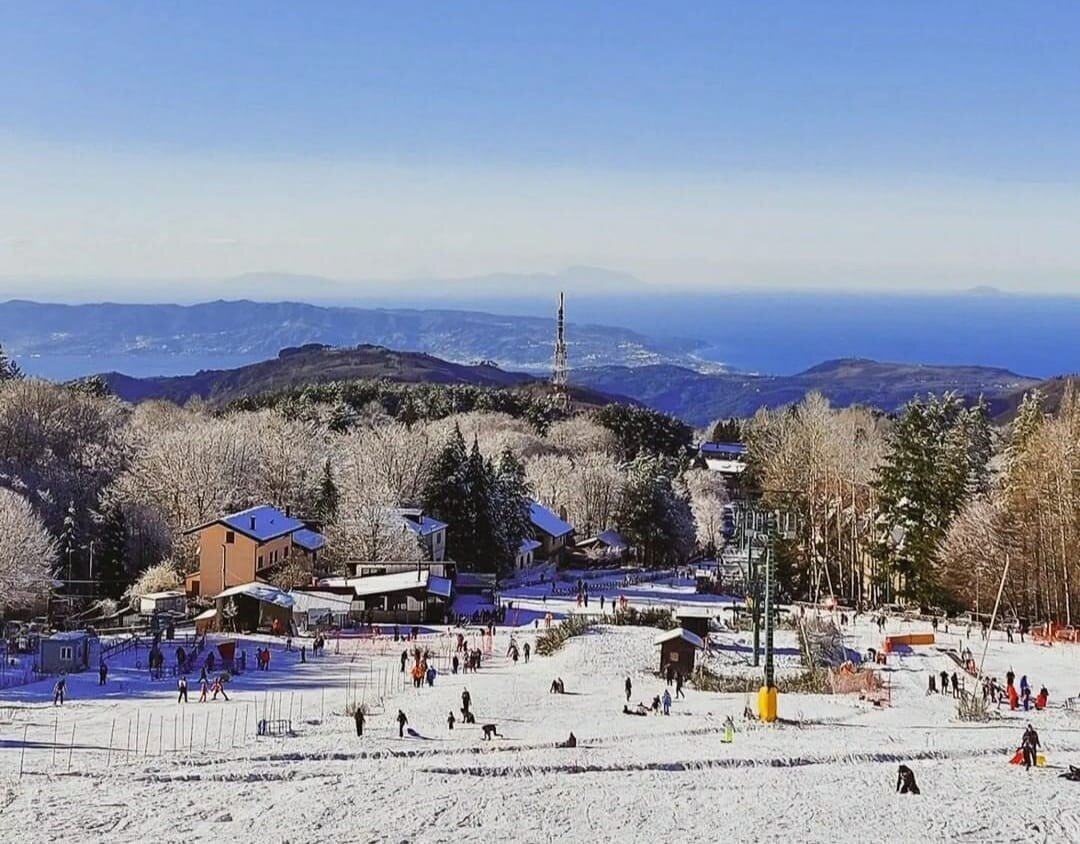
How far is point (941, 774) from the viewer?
25781mm

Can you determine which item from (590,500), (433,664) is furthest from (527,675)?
(590,500)

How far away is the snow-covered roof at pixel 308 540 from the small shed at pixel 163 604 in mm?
8562

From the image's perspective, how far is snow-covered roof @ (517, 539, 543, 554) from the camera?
69731 mm

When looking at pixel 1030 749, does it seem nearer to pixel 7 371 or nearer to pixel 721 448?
pixel 7 371

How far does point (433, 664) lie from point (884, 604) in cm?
2793

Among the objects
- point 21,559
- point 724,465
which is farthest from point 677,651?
point 724,465

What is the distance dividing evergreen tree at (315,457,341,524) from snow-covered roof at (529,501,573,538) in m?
12.4

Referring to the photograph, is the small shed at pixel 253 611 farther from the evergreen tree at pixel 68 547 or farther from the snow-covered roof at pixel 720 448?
the snow-covered roof at pixel 720 448

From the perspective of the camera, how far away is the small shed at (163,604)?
51.2 m

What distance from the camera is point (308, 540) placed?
61156mm

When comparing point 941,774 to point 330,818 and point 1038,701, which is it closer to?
point 1038,701

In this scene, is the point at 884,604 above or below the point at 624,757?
below

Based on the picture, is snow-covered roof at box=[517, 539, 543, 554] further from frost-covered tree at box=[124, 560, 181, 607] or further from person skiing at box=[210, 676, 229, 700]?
person skiing at box=[210, 676, 229, 700]

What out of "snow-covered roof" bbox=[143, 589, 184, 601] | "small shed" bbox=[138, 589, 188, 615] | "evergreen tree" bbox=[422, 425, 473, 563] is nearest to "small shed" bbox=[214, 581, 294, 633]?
"small shed" bbox=[138, 589, 188, 615]
